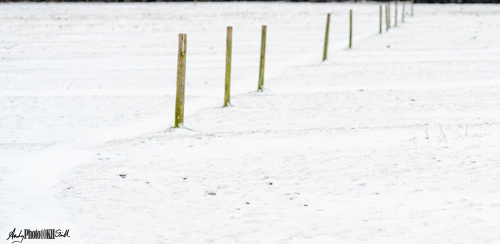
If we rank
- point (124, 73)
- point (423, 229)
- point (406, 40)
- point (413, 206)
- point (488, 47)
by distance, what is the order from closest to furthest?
point (423, 229) → point (413, 206) → point (124, 73) → point (488, 47) → point (406, 40)

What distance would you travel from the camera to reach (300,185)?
18.1ft

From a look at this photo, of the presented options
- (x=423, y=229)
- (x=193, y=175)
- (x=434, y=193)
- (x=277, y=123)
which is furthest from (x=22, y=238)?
(x=277, y=123)

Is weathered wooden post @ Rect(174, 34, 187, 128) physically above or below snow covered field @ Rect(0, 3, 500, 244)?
above

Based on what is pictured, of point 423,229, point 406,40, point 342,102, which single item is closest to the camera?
point 423,229

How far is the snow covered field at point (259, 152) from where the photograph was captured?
4.57 meters

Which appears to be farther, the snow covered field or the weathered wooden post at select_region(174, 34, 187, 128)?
the weathered wooden post at select_region(174, 34, 187, 128)

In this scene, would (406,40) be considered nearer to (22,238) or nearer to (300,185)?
(300,185)

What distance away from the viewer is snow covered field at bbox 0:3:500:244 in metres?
4.57

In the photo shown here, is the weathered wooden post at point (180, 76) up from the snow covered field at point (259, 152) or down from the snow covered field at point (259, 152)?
up

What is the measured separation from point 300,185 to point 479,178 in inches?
60.8

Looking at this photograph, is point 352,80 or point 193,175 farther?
point 352,80

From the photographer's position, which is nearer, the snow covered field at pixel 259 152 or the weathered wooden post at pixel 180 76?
the snow covered field at pixel 259 152

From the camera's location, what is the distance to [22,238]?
4.36m

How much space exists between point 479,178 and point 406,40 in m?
15.8
